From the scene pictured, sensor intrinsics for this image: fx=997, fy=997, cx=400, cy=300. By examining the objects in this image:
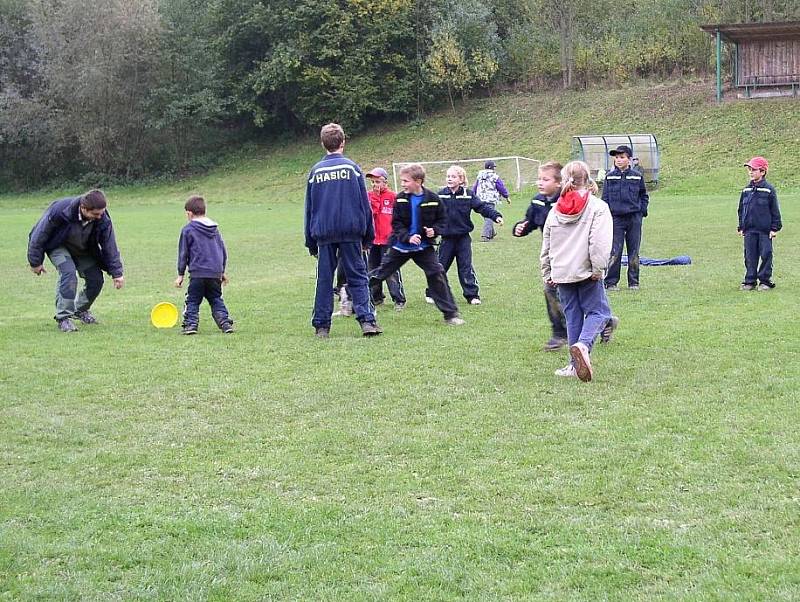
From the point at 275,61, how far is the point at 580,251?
144 feet

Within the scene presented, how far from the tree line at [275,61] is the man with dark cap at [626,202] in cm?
3588

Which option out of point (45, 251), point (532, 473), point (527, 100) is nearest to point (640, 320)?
point (532, 473)

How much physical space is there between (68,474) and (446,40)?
4566 cm

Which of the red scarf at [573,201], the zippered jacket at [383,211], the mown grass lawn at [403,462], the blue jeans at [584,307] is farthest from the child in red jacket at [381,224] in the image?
the red scarf at [573,201]

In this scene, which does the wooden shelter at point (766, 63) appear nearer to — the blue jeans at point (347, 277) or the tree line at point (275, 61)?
the tree line at point (275, 61)

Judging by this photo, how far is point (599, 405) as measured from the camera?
22.4ft

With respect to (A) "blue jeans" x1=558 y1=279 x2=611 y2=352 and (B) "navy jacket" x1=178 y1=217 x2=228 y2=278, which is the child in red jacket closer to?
(B) "navy jacket" x1=178 y1=217 x2=228 y2=278

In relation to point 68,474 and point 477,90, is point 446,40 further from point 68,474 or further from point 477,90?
point 68,474

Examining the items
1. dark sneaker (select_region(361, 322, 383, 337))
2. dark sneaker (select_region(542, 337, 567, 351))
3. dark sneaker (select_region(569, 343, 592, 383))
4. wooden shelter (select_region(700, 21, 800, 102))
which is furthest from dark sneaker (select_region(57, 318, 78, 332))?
wooden shelter (select_region(700, 21, 800, 102))

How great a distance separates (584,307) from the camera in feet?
26.3

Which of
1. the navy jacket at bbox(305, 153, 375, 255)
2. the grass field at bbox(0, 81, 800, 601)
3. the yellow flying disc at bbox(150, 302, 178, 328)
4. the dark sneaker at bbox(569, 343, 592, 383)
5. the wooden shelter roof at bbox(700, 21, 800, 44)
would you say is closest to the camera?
the grass field at bbox(0, 81, 800, 601)

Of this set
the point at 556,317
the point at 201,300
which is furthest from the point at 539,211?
the point at 201,300

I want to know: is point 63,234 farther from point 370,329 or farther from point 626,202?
point 626,202

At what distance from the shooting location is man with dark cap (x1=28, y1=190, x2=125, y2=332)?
1056 cm
